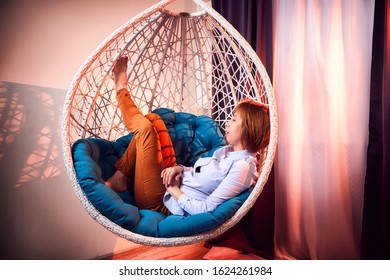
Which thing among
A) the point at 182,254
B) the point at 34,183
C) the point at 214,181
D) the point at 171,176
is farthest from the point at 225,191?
the point at 34,183

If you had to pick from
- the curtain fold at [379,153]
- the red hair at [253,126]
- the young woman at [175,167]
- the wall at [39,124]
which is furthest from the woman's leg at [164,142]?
the curtain fold at [379,153]

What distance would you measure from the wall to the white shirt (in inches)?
30.6

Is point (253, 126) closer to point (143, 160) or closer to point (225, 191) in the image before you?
point (225, 191)

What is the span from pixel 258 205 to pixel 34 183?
50.5 inches

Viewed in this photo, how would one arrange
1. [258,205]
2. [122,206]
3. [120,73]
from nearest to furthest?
[122,206] < [120,73] < [258,205]

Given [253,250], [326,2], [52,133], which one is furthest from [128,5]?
[253,250]

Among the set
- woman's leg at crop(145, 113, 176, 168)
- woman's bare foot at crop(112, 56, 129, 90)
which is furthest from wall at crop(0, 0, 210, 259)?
woman's leg at crop(145, 113, 176, 168)

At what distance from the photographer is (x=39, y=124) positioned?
1699 millimetres

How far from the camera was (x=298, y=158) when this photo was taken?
1.91 m

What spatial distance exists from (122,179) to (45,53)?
33.6 inches

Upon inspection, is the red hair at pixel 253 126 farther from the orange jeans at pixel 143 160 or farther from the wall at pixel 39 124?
the wall at pixel 39 124

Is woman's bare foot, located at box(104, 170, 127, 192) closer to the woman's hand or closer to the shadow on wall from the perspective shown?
the woman's hand
